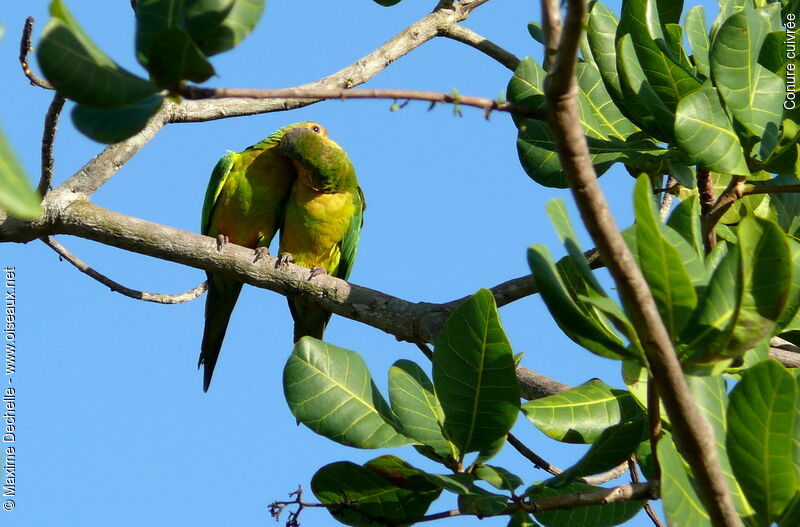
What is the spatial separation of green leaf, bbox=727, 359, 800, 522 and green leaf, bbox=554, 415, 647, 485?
1.07 ft

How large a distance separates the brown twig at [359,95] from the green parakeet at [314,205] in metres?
3.61

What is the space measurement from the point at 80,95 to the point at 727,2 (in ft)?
7.13

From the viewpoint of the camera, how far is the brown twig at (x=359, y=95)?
1082 mm

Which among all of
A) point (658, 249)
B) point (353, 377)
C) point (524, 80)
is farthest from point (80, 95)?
point (524, 80)

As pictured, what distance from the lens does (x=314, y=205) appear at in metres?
4.86

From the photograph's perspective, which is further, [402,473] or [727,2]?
[727,2]

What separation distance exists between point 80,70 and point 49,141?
6.08 ft

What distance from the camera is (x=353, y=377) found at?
203 centimetres

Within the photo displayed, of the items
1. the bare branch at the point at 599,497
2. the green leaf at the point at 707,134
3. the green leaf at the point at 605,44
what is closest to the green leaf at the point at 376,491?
the bare branch at the point at 599,497

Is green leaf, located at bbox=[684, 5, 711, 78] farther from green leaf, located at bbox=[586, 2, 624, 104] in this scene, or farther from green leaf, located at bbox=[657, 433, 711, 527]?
green leaf, located at bbox=[657, 433, 711, 527]

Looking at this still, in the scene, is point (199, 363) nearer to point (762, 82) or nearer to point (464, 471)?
point (464, 471)

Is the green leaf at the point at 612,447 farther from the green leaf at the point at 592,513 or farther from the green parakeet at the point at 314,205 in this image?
the green parakeet at the point at 314,205

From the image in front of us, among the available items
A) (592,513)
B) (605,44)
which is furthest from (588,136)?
(592,513)

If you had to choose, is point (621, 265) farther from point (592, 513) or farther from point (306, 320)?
point (306, 320)
